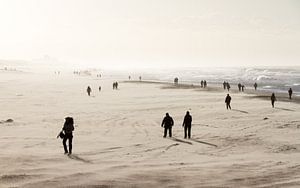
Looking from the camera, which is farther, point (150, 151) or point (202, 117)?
point (202, 117)

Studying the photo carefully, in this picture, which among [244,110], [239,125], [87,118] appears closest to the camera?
[239,125]

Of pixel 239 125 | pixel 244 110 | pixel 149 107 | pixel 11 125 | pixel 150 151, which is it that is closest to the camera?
pixel 150 151

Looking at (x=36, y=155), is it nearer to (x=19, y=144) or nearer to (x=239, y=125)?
(x=19, y=144)

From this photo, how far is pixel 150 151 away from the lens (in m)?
15.8

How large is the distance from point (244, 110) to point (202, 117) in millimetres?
5502

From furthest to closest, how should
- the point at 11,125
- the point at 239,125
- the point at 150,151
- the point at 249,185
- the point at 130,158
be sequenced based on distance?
1. the point at 239,125
2. the point at 11,125
3. the point at 150,151
4. the point at 130,158
5. the point at 249,185

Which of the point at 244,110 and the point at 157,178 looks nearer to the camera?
the point at 157,178

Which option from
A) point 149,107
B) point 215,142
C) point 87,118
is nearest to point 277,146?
point 215,142

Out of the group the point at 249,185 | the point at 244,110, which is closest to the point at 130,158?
Answer: the point at 249,185

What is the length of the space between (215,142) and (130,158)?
5.58 m

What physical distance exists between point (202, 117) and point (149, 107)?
24.7 ft

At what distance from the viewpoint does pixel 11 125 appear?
901 inches

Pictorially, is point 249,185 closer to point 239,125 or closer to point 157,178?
point 157,178

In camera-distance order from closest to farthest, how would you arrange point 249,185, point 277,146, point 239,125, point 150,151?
point 249,185 < point 150,151 < point 277,146 < point 239,125
